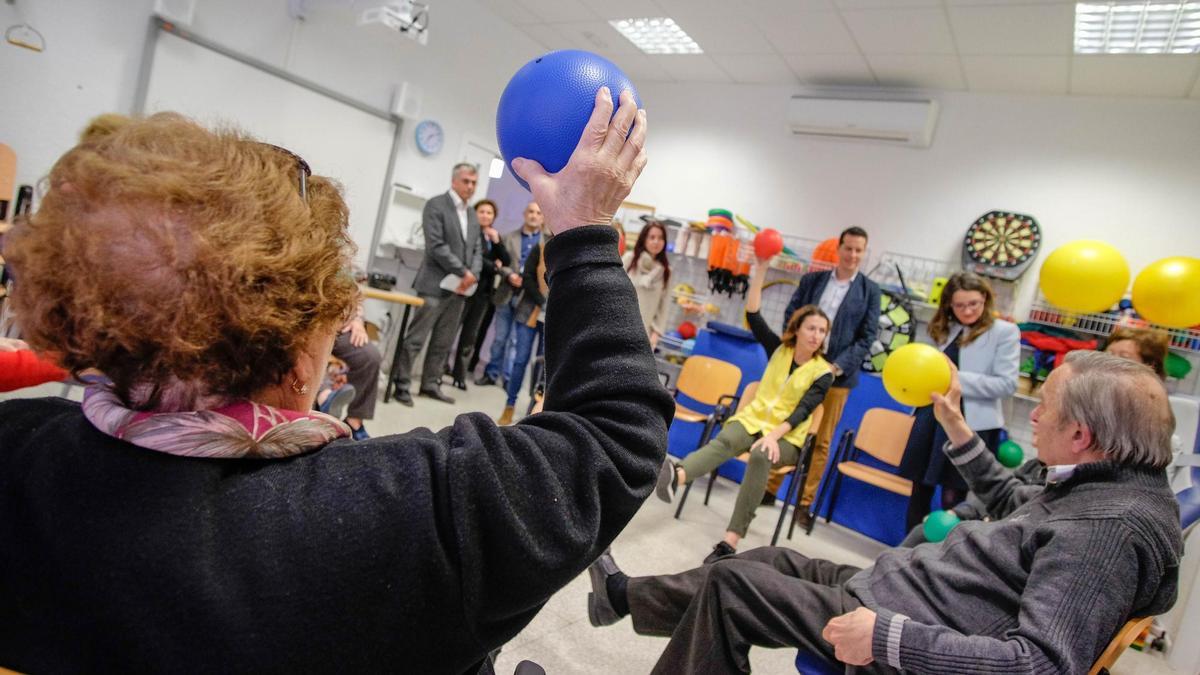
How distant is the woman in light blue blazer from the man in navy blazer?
0.48 m

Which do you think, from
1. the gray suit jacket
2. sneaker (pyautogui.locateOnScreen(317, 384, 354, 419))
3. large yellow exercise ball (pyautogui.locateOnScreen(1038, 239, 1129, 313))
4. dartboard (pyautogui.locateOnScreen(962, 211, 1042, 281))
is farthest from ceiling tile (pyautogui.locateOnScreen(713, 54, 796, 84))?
sneaker (pyautogui.locateOnScreen(317, 384, 354, 419))

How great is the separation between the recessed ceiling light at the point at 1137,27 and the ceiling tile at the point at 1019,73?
0.29 m

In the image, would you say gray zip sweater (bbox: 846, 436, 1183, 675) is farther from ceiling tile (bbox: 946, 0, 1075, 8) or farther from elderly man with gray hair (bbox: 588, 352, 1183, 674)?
ceiling tile (bbox: 946, 0, 1075, 8)

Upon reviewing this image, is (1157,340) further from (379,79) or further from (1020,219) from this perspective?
(379,79)

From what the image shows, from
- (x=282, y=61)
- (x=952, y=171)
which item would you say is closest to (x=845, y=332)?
(x=952, y=171)

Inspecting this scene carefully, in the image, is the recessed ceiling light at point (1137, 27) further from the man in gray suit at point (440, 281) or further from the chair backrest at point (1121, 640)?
the man in gray suit at point (440, 281)

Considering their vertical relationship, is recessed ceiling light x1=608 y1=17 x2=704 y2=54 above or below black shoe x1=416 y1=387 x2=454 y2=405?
above

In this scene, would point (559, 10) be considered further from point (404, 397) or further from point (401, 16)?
point (404, 397)

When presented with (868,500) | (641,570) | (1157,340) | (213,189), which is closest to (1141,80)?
(1157,340)

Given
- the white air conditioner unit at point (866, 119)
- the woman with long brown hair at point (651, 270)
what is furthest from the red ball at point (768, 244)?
the white air conditioner unit at point (866, 119)

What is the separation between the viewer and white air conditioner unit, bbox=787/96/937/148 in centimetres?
514

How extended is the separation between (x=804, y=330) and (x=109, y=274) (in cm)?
337

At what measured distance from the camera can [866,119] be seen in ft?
17.4

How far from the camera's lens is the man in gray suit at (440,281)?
14.9ft
